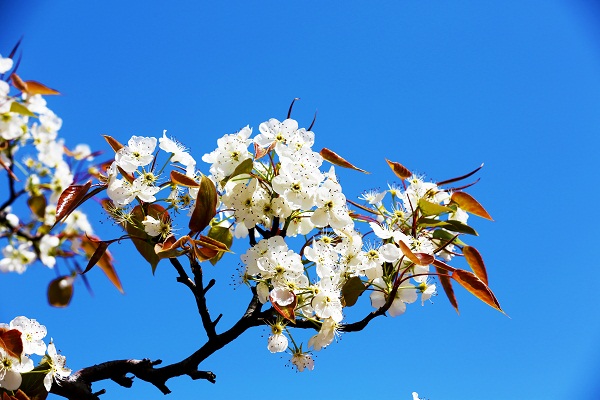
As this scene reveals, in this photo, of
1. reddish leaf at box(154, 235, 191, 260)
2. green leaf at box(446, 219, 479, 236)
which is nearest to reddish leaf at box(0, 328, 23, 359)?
reddish leaf at box(154, 235, 191, 260)

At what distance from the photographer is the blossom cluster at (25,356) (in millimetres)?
1354

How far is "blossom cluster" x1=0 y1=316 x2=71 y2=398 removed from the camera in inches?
53.3

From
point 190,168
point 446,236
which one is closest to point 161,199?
point 190,168

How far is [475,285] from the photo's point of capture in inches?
54.1

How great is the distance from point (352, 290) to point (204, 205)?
0.42 metres

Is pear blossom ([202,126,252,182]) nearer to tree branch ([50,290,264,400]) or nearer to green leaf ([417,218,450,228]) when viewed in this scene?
tree branch ([50,290,264,400])

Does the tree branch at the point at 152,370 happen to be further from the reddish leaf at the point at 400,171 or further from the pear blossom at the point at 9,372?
the reddish leaf at the point at 400,171

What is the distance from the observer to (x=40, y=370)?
1453 mm

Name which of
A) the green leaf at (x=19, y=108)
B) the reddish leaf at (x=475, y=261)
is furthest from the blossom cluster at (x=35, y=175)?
the reddish leaf at (x=475, y=261)

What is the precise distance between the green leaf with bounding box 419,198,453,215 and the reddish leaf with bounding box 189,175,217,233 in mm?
560

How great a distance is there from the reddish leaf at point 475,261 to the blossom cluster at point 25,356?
1101mm

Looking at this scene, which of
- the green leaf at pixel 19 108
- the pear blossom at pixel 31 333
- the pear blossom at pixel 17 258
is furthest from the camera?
the pear blossom at pixel 17 258

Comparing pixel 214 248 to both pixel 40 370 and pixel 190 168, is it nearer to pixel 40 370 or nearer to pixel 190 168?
pixel 190 168

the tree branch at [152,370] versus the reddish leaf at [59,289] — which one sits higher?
the reddish leaf at [59,289]
